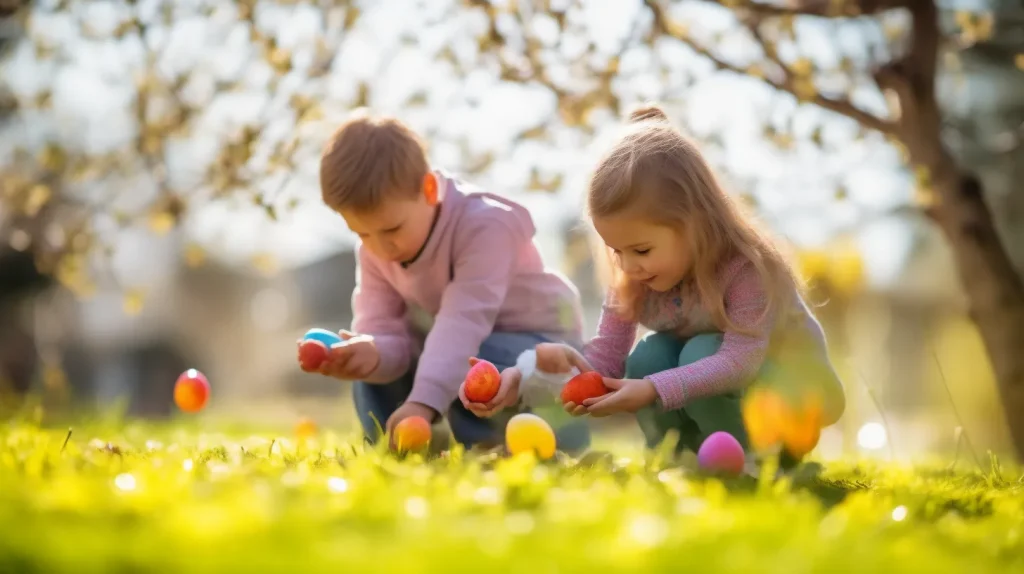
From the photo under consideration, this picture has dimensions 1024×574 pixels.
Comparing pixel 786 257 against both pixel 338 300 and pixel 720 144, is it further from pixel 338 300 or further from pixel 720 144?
pixel 338 300

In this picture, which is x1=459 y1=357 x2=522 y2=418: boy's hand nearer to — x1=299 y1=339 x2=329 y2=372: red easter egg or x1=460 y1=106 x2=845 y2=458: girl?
x1=460 y1=106 x2=845 y2=458: girl

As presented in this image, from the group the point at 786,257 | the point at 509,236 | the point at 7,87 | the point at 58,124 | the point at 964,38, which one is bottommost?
the point at 58,124

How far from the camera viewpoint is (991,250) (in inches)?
175

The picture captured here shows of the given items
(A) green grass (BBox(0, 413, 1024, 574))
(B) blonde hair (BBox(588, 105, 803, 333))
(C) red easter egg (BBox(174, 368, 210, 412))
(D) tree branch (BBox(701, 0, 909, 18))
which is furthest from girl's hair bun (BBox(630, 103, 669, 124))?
(C) red easter egg (BBox(174, 368, 210, 412))

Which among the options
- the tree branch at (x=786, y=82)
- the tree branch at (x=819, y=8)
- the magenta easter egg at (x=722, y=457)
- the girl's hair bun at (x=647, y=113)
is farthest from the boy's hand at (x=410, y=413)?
the tree branch at (x=819, y=8)

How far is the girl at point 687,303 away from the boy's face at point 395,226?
1.85ft

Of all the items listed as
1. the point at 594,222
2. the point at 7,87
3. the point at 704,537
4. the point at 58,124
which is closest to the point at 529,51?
the point at 594,222

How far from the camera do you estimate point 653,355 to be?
284cm

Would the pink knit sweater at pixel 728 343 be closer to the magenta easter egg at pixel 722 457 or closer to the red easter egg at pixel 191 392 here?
the magenta easter egg at pixel 722 457

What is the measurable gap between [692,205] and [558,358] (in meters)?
0.55

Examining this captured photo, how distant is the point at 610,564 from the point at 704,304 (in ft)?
5.41

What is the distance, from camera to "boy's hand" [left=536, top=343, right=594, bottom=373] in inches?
104

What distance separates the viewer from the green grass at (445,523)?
1.04m

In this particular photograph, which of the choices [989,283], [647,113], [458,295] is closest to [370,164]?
[458,295]
